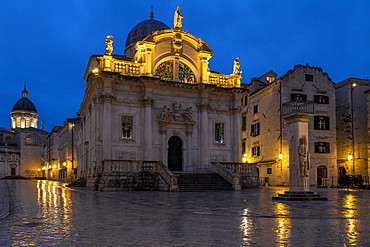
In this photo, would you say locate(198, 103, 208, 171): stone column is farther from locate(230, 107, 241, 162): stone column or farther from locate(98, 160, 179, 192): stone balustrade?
locate(98, 160, 179, 192): stone balustrade

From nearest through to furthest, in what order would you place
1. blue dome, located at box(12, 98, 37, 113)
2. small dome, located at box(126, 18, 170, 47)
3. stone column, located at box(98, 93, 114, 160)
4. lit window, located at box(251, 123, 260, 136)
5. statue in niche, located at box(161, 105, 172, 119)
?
stone column, located at box(98, 93, 114, 160)
statue in niche, located at box(161, 105, 172, 119)
small dome, located at box(126, 18, 170, 47)
lit window, located at box(251, 123, 260, 136)
blue dome, located at box(12, 98, 37, 113)

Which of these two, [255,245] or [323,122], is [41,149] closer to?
[323,122]

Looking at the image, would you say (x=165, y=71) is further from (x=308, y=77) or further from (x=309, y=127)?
(x=308, y=77)

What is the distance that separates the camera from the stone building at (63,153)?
207 ft

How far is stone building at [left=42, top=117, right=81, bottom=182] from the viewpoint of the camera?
63.2 metres

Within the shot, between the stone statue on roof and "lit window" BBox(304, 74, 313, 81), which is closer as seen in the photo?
the stone statue on roof

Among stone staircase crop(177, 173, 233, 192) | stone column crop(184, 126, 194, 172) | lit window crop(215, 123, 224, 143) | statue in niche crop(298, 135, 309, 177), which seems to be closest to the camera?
statue in niche crop(298, 135, 309, 177)

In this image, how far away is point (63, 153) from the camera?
69.9 meters

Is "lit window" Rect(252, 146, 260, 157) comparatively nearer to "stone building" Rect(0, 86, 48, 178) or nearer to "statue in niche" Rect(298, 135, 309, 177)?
"statue in niche" Rect(298, 135, 309, 177)

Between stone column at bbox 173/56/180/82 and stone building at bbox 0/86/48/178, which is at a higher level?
stone column at bbox 173/56/180/82

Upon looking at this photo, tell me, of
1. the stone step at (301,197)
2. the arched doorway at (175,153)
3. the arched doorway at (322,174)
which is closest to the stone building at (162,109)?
the arched doorway at (175,153)

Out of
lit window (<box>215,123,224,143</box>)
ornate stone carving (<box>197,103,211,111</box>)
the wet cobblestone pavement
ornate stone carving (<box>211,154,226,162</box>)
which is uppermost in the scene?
ornate stone carving (<box>197,103,211,111</box>)

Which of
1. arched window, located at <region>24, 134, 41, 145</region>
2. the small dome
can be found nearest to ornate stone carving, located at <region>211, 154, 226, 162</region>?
the small dome

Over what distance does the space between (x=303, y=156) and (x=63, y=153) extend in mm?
59644
